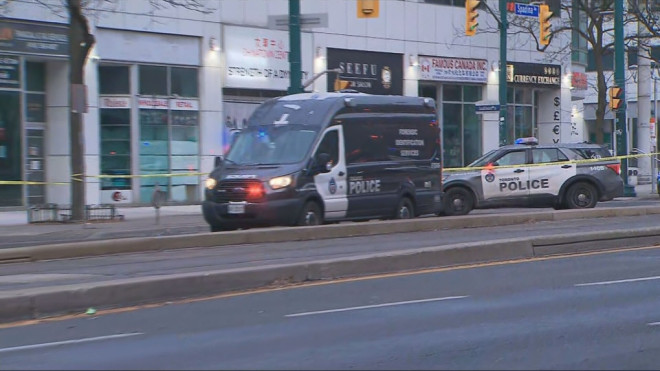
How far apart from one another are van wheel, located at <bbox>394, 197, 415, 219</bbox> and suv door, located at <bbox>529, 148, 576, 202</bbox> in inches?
146

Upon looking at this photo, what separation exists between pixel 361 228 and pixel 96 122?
1177 centimetres

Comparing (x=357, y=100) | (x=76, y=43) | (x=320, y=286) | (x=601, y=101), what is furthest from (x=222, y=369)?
(x=601, y=101)

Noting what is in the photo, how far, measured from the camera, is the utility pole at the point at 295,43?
872 inches

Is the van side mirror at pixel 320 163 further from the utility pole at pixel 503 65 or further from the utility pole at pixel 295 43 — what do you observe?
the utility pole at pixel 503 65

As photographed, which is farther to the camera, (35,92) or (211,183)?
(35,92)

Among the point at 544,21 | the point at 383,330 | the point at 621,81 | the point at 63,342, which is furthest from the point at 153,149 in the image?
the point at 383,330

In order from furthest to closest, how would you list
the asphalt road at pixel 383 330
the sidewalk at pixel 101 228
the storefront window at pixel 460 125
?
→ the storefront window at pixel 460 125, the sidewalk at pixel 101 228, the asphalt road at pixel 383 330

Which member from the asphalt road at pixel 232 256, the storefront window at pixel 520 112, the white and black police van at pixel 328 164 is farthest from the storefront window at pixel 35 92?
the storefront window at pixel 520 112

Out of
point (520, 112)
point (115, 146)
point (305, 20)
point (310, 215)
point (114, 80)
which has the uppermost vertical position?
point (305, 20)

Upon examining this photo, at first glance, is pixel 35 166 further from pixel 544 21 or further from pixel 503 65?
pixel 544 21

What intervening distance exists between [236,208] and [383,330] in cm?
888

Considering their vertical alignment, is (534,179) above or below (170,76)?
below

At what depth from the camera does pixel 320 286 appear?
1148 centimetres

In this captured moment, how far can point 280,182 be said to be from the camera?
17203mm
